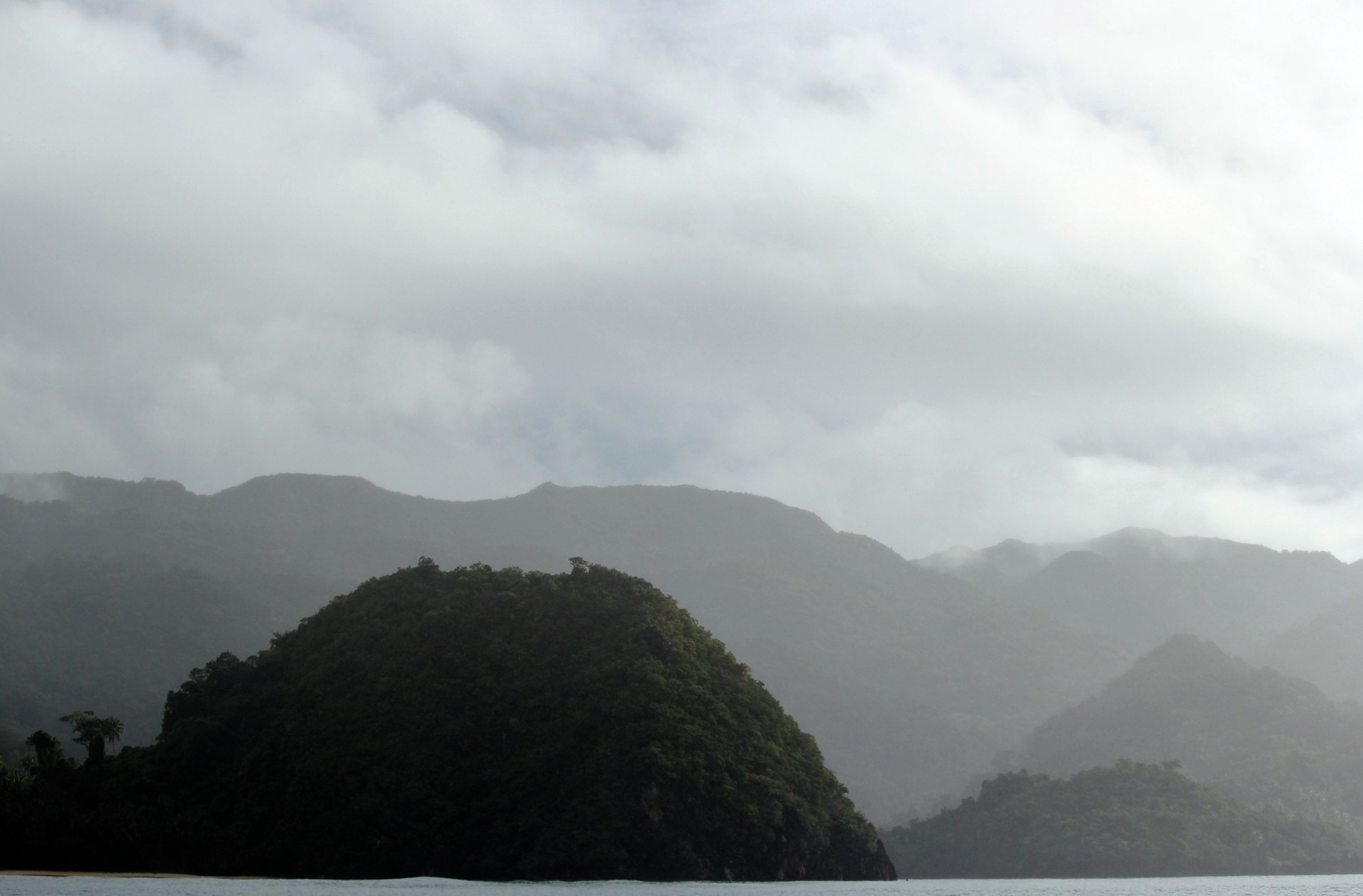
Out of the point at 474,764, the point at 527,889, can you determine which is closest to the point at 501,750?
the point at 474,764

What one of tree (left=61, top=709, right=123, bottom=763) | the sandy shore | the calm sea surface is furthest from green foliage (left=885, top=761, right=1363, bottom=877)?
tree (left=61, top=709, right=123, bottom=763)

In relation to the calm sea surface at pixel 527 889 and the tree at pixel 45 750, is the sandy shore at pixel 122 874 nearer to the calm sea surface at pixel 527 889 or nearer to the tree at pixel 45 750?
the calm sea surface at pixel 527 889

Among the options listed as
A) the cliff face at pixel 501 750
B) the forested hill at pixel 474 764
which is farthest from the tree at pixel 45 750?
the cliff face at pixel 501 750

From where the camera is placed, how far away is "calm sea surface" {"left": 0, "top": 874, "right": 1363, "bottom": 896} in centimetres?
6606

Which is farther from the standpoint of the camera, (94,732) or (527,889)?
(94,732)

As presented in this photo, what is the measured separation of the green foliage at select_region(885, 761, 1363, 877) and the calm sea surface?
44.2 metres

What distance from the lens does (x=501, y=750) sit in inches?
3585

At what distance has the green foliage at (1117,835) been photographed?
5748 inches

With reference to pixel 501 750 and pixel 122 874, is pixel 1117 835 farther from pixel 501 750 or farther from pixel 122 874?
pixel 122 874

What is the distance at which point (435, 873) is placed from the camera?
8375 cm

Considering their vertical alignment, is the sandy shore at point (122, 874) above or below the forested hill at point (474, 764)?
below

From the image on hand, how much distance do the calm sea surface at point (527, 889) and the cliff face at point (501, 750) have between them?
3.99 metres

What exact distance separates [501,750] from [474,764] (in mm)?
2307

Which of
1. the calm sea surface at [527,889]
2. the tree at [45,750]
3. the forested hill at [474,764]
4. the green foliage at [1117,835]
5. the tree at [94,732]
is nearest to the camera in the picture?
the calm sea surface at [527,889]
